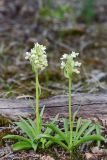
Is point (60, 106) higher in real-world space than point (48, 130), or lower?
higher

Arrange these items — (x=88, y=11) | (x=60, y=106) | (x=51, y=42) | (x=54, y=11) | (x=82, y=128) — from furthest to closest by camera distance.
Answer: (x=54, y=11)
(x=88, y=11)
(x=51, y=42)
(x=60, y=106)
(x=82, y=128)

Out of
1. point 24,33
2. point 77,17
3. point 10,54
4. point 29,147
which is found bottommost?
point 29,147

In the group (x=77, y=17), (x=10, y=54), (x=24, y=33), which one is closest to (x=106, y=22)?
(x=77, y=17)

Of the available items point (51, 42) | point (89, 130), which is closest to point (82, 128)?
point (89, 130)

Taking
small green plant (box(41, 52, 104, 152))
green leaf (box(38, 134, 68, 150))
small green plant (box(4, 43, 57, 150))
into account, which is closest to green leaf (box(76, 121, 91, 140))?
small green plant (box(41, 52, 104, 152))

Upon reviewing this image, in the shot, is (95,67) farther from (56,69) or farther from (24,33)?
(24,33)

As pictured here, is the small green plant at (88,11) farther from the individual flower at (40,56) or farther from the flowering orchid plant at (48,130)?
the individual flower at (40,56)

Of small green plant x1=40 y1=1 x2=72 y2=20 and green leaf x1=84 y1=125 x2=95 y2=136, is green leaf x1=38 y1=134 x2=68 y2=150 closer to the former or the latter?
green leaf x1=84 y1=125 x2=95 y2=136

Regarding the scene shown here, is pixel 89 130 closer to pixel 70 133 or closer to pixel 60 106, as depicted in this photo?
pixel 70 133
